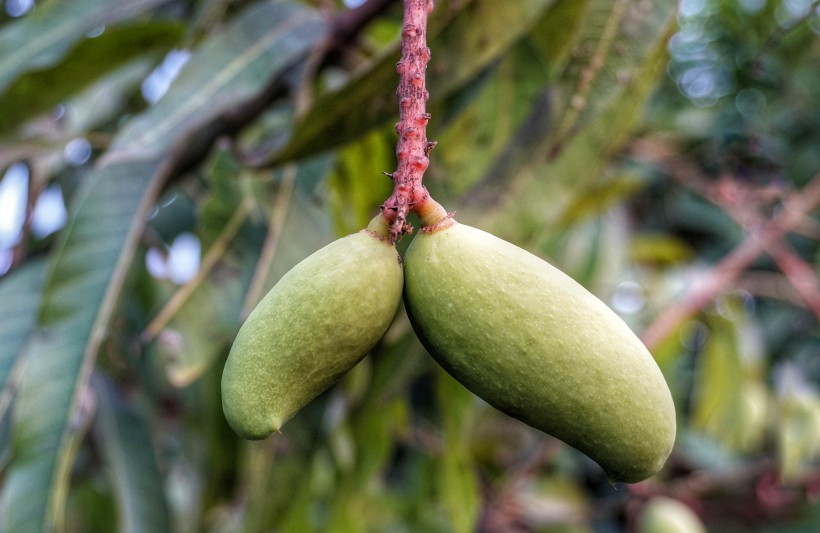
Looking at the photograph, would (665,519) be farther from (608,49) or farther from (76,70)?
(76,70)

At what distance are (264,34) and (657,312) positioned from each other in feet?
4.17

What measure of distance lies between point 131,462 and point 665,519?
50.5 inches

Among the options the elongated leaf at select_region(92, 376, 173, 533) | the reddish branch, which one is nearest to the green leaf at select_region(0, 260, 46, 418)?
the elongated leaf at select_region(92, 376, 173, 533)

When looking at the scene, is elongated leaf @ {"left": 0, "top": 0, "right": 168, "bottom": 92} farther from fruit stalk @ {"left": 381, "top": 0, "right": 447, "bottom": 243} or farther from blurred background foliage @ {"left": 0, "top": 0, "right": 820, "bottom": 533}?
fruit stalk @ {"left": 381, "top": 0, "right": 447, "bottom": 243}

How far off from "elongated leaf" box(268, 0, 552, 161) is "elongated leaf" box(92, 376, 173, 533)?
69 centimetres

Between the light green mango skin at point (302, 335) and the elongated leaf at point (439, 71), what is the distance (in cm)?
43

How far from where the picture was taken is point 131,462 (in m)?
1.33

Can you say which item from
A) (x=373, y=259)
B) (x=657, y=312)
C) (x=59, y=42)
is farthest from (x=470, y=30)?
(x=657, y=312)

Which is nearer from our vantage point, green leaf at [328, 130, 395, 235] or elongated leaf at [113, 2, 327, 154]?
elongated leaf at [113, 2, 327, 154]

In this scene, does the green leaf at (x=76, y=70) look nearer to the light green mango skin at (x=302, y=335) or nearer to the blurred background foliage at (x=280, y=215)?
the blurred background foliage at (x=280, y=215)

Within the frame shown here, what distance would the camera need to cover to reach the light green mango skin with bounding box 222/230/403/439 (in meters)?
0.44

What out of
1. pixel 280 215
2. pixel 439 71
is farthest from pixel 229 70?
pixel 439 71

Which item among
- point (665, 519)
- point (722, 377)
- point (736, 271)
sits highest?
point (736, 271)

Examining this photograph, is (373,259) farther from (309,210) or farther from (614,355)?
(309,210)
